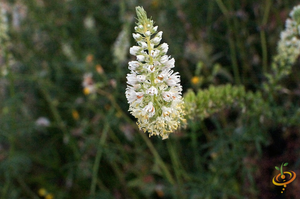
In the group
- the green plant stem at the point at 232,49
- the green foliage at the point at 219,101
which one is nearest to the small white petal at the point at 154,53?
the green foliage at the point at 219,101

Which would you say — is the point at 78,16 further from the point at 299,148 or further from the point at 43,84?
the point at 299,148

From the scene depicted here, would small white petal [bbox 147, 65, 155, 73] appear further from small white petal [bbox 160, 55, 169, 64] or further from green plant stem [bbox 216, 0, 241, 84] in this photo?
green plant stem [bbox 216, 0, 241, 84]

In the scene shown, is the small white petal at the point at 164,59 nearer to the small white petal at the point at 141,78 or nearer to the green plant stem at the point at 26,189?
the small white petal at the point at 141,78

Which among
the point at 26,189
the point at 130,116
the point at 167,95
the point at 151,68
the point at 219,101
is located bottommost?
the point at 167,95

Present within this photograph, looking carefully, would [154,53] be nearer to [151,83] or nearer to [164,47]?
[164,47]

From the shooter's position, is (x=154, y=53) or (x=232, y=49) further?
(x=232, y=49)

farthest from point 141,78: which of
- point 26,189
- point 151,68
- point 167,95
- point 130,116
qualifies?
point 26,189

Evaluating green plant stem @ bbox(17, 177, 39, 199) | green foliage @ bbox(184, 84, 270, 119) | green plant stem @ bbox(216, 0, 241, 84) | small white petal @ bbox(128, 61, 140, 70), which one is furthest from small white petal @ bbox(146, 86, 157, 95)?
green plant stem @ bbox(17, 177, 39, 199)
